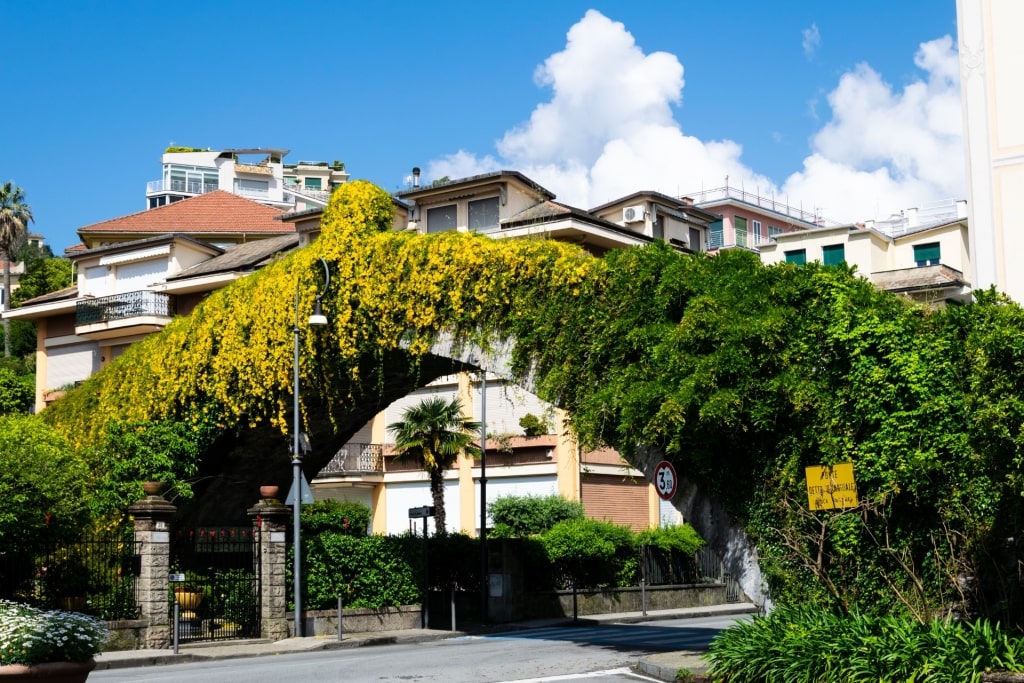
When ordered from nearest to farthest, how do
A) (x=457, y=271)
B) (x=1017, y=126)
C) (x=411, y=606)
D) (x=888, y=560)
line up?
(x=888, y=560), (x=457, y=271), (x=1017, y=126), (x=411, y=606)

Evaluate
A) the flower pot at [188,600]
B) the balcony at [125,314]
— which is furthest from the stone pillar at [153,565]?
the balcony at [125,314]

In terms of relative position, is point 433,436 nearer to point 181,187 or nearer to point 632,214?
point 632,214

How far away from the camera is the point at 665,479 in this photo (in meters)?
18.3

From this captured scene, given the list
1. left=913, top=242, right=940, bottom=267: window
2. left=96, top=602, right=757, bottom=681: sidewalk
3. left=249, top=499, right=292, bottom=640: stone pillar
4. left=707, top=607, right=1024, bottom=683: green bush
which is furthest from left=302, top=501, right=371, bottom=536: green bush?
left=913, top=242, right=940, bottom=267: window

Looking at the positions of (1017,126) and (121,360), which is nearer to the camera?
(1017,126)

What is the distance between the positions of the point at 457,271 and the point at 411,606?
9379 mm

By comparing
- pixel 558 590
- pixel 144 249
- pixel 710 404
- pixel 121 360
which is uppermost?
pixel 144 249

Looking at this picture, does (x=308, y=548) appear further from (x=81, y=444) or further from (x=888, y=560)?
(x=888, y=560)

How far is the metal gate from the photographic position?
24.2 metres

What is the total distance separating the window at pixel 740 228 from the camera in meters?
72.3

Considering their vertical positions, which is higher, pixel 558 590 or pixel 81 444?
pixel 81 444

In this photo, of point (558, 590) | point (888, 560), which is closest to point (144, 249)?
point (558, 590)

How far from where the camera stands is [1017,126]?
81.7ft

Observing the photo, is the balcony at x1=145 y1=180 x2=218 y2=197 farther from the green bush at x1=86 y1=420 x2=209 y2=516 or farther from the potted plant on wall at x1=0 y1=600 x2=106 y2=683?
the potted plant on wall at x1=0 y1=600 x2=106 y2=683
